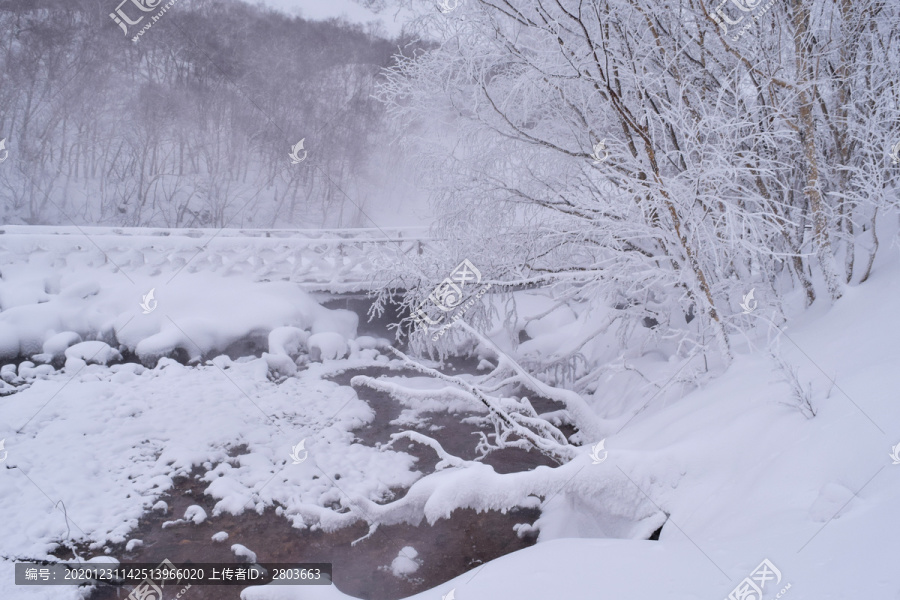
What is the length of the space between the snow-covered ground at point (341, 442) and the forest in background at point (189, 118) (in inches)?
291

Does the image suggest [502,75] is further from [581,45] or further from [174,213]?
[174,213]

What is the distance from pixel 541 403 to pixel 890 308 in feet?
20.0

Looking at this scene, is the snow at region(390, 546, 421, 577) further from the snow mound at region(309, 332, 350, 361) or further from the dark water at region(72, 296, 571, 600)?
the snow mound at region(309, 332, 350, 361)

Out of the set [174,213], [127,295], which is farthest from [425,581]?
→ [174,213]

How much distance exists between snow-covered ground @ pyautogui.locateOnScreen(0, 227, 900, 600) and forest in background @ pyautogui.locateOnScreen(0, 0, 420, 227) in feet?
24.2

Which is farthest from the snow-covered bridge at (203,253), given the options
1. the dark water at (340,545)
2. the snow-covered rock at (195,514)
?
the dark water at (340,545)

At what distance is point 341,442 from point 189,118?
1708 centimetres

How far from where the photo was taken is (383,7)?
79.3 feet

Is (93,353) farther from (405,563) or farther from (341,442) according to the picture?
(405,563)

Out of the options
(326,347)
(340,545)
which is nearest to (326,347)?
(326,347)

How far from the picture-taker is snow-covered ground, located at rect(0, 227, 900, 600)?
8.55 feet

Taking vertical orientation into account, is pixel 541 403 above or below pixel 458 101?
below

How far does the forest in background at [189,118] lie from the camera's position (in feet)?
57.7

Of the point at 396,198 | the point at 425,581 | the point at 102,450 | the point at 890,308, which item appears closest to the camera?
the point at 890,308
